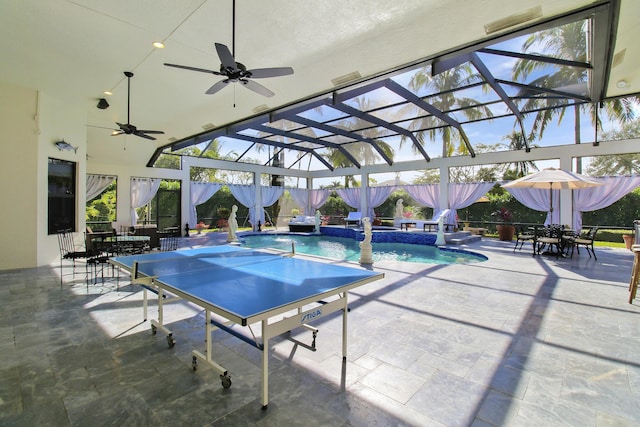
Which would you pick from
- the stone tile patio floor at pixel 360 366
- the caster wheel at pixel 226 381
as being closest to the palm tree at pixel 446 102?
the stone tile patio floor at pixel 360 366

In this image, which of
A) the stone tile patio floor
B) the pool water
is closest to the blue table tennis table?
the stone tile patio floor

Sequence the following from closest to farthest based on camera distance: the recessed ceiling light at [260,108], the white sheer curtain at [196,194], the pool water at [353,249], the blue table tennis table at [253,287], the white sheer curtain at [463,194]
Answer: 1. the blue table tennis table at [253,287]
2. the recessed ceiling light at [260,108]
3. the pool water at [353,249]
4. the white sheer curtain at [463,194]
5. the white sheer curtain at [196,194]

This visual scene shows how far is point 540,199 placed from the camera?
920 cm

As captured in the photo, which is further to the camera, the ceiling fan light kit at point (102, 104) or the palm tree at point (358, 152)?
the palm tree at point (358, 152)

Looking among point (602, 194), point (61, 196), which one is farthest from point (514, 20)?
point (61, 196)

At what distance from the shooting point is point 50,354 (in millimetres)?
2428

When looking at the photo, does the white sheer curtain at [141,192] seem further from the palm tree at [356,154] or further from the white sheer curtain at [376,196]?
the white sheer curtain at [376,196]

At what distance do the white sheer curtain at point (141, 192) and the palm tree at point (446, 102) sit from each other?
8.65 meters

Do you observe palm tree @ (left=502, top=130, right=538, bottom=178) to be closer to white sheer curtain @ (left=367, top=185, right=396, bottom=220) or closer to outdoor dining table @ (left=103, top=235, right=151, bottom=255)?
→ white sheer curtain @ (left=367, top=185, right=396, bottom=220)

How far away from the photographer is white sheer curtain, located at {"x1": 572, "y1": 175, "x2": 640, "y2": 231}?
7762mm

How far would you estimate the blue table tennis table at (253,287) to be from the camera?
5.41ft

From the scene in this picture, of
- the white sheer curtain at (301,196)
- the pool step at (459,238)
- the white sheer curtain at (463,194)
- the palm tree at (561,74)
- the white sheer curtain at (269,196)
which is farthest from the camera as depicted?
the white sheer curtain at (301,196)

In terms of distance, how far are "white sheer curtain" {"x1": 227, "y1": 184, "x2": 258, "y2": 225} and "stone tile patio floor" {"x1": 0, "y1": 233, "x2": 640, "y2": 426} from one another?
8.77 metres

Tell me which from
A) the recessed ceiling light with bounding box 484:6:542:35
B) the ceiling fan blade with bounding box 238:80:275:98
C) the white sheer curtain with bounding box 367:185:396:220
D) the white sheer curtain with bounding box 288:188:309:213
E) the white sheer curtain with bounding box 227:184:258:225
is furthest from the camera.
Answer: the white sheer curtain with bounding box 288:188:309:213
